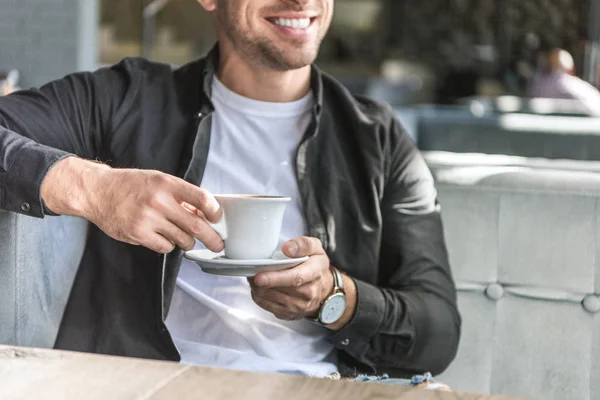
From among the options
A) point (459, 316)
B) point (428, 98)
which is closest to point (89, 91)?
point (459, 316)

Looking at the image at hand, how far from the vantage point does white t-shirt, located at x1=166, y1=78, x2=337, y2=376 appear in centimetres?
150

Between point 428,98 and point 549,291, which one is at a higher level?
point 549,291

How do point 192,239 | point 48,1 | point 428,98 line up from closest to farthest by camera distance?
point 192,239
point 48,1
point 428,98

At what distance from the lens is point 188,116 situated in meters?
1.66

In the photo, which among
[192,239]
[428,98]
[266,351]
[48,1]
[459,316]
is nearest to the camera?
[192,239]

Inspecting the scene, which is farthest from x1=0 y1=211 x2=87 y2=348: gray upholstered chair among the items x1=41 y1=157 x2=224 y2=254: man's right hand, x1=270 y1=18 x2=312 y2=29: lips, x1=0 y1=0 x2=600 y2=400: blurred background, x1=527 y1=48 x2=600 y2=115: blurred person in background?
x1=527 y1=48 x2=600 y2=115: blurred person in background

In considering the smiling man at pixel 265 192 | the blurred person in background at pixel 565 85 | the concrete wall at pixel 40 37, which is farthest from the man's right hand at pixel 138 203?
the blurred person in background at pixel 565 85

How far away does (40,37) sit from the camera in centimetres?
383

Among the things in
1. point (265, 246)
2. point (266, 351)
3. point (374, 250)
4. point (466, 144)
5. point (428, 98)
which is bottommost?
point (428, 98)

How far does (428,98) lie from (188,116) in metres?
13.1

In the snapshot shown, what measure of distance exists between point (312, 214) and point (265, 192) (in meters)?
0.09

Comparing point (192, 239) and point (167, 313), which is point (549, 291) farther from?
point (192, 239)

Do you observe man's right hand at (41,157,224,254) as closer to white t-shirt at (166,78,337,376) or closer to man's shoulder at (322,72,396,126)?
white t-shirt at (166,78,337,376)

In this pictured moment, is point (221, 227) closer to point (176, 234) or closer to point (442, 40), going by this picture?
point (176, 234)
